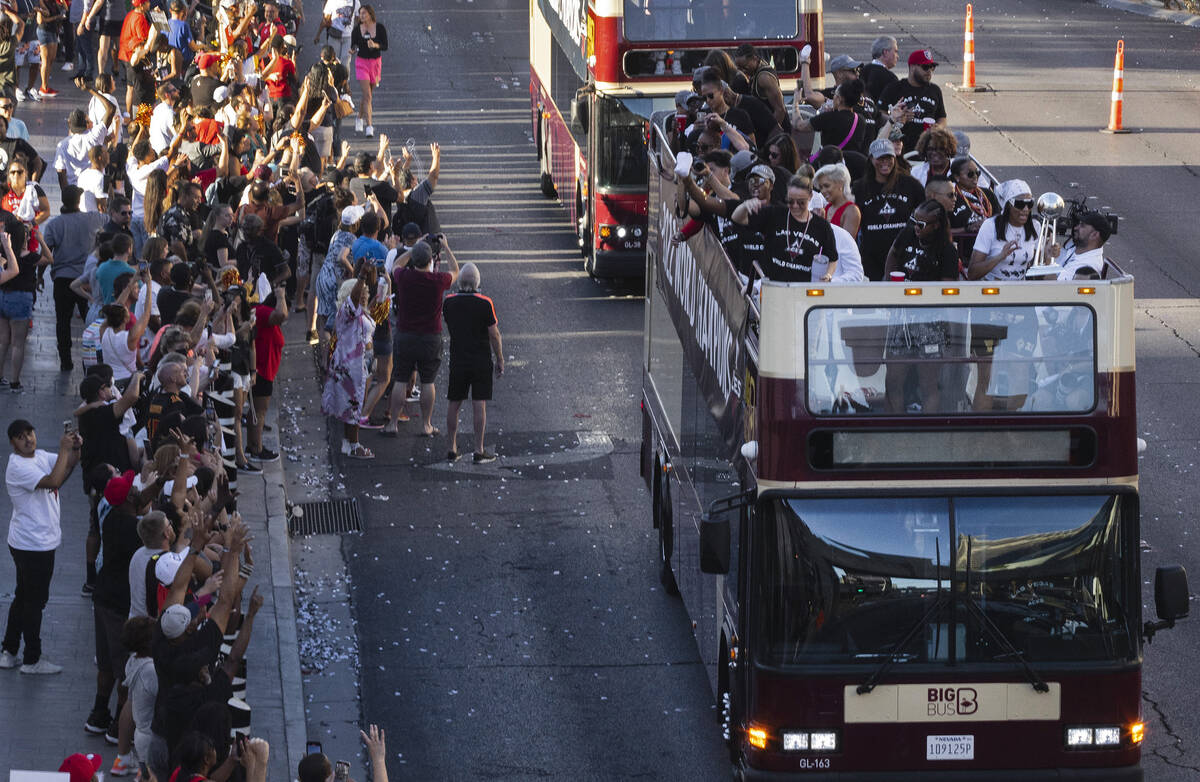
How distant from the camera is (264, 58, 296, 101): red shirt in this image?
84.4 feet

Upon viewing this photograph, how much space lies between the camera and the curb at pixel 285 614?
37.6 feet

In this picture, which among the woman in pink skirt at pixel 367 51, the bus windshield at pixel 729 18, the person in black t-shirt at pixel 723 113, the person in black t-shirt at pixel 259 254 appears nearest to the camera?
the person in black t-shirt at pixel 723 113

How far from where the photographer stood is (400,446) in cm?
1714

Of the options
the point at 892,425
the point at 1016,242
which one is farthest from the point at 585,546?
the point at 892,425

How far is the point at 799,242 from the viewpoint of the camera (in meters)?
10.8

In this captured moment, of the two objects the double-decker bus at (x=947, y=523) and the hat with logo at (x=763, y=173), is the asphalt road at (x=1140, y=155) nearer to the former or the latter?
the double-decker bus at (x=947, y=523)

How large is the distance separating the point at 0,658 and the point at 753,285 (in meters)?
5.54

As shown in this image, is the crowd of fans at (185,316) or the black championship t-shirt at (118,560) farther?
the black championship t-shirt at (118,560)

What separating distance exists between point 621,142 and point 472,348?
4821mm

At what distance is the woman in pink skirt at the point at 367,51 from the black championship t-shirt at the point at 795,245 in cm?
1792

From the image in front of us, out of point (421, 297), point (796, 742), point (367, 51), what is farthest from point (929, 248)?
point (367, 51)

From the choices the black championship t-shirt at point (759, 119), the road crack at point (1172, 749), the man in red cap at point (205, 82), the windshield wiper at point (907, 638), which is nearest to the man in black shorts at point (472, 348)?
the black championship t-shirt at point (759, 119)

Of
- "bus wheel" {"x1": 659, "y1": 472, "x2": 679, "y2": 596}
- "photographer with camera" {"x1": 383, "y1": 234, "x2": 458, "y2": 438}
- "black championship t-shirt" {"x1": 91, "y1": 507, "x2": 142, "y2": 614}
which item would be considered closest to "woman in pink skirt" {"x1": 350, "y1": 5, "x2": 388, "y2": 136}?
"photographer with camera" {"x1": 383, "y1": 234, "x2": 458, "y2": 438}

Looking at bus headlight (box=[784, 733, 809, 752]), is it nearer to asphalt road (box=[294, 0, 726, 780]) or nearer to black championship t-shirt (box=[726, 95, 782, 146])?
asphalt road (box=[294, 0, 726, 780])
